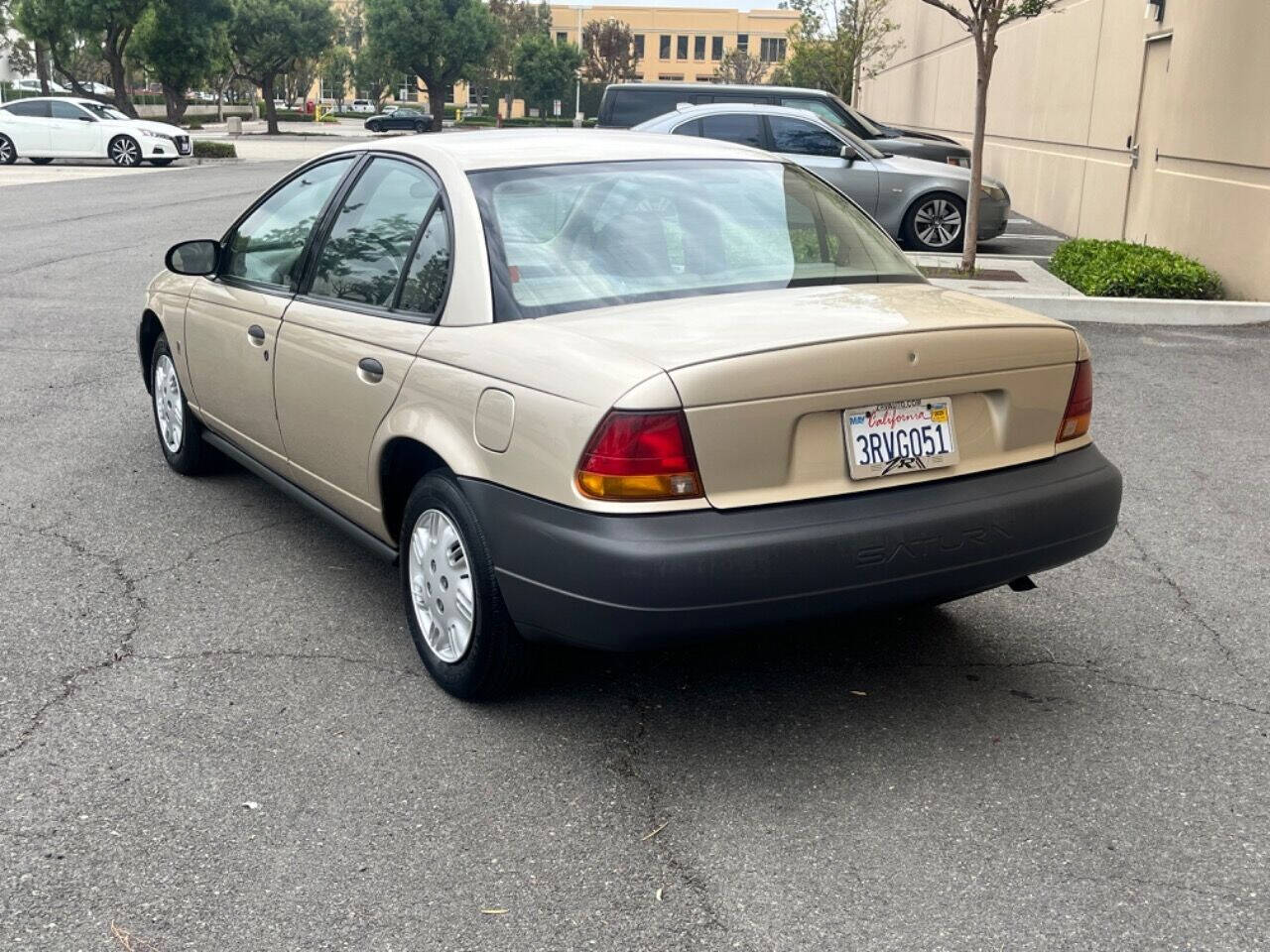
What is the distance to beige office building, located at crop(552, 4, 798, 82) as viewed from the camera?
116m

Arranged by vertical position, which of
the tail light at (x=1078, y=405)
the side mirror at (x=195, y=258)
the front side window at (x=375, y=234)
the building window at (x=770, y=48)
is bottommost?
the tail light at (x=1078, y=405)

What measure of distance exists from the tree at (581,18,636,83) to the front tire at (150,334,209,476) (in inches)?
3777

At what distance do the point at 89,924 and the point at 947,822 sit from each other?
1.96 m

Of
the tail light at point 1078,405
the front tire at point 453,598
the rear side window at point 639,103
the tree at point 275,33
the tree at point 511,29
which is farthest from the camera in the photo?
the tree at point 511,29

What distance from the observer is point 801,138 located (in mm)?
14703

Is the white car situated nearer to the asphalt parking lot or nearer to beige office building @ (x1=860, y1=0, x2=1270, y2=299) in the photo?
beige office building @ (x1=860, y1=0, x2=1270, y2=299)

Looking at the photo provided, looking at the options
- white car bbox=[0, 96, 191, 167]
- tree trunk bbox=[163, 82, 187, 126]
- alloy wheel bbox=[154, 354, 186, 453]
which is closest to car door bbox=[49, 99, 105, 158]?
white car bbox=[0, 96, 191, 167]

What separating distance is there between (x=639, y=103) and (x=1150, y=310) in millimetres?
8109

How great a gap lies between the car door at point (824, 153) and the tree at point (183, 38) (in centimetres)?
3425

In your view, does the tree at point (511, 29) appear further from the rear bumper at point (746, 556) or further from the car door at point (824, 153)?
the rear bumper at point (746, 556)

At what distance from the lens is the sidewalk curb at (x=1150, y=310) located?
1084cm

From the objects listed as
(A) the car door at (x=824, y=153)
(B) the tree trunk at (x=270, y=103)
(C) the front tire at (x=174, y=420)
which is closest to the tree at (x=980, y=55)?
(A) the car door at (x=824, y=153)

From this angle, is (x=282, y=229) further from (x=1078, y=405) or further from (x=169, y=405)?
(x=1078, y=405)

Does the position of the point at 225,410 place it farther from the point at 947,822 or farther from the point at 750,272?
the point at 947,822
